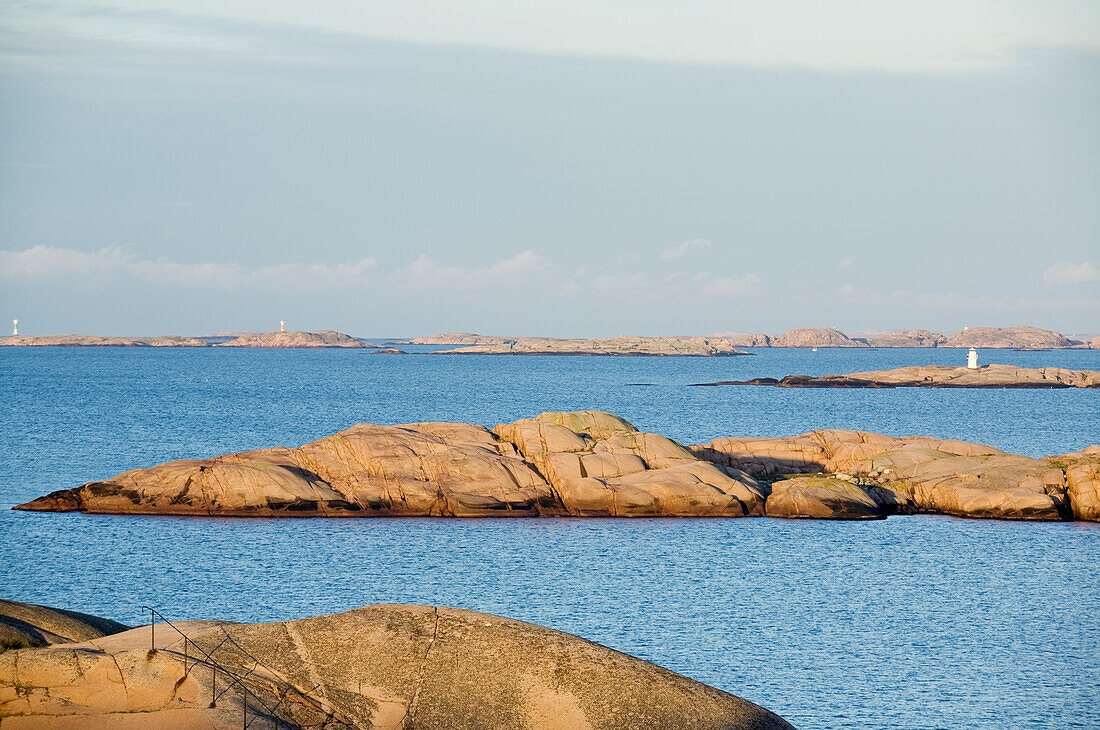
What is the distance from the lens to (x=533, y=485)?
46781 millimetres

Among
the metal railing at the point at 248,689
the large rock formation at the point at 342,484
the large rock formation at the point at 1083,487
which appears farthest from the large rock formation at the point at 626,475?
the metal railing at the point at 248,689

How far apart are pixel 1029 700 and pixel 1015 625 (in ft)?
23.8

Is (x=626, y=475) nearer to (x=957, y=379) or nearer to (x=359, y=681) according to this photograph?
(x=359, y=681)

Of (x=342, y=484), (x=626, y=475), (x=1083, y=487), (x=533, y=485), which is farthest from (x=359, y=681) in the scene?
(x=1083, y=487)

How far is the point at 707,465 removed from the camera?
4894 cm

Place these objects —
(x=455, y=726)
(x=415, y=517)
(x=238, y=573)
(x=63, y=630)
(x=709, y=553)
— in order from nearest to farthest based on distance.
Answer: (x=455, y=726) → (x=63, y=630) → (x=238, y=573) → (x=709, y=553) → (x=415, y=517)

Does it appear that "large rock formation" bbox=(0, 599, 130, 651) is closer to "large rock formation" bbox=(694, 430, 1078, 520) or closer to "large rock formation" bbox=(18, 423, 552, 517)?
"large rock formation" bbox=(18, 423, 552, 517)

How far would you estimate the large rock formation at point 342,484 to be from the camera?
45.6 metres

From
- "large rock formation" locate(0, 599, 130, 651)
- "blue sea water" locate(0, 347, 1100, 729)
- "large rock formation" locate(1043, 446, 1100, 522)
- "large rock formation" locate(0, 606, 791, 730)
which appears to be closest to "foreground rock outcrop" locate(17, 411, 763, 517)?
"blue sea water" locate(0, 347, 1100, 729)

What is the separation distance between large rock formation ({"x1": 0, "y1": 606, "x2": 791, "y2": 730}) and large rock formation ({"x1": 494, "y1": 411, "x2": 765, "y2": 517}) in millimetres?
32417

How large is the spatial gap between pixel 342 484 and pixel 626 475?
463 inches

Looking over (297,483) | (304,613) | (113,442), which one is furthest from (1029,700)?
(113,442)

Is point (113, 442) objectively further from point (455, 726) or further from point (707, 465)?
point (455, 726)

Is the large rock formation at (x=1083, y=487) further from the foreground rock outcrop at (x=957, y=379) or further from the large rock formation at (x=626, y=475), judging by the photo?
the foreground rock outcrop at (x=957, y=379)
